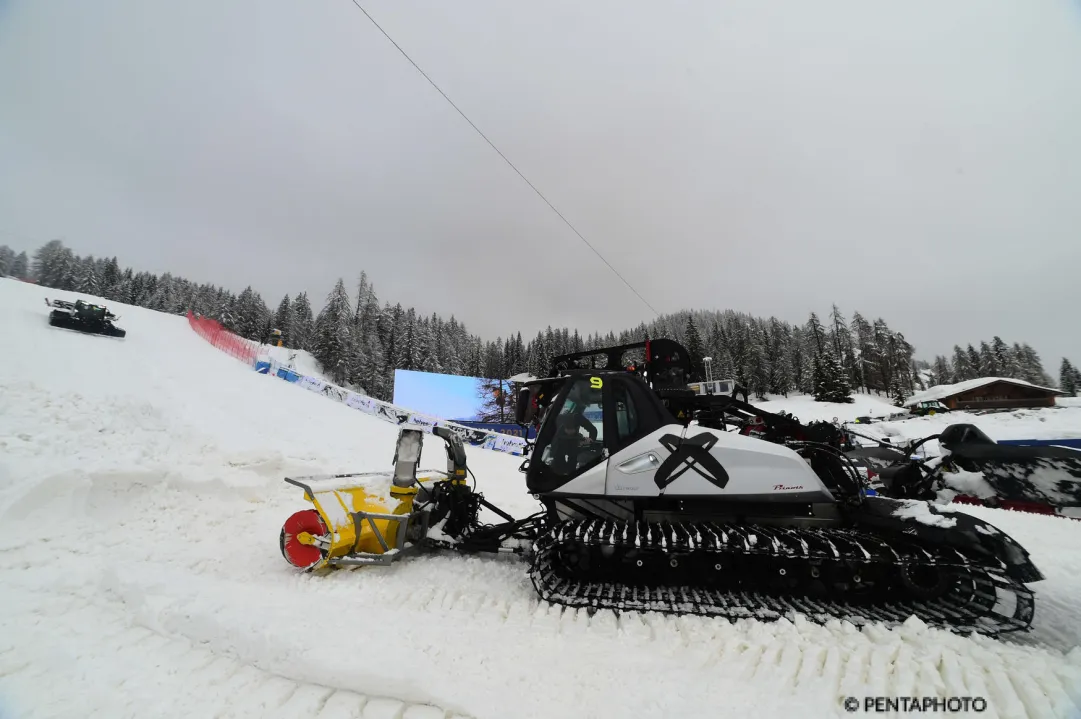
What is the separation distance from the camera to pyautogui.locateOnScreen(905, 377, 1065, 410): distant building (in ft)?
143

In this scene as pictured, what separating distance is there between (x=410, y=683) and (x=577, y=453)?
2560mm

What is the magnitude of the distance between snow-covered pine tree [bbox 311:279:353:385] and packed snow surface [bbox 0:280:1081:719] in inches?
1851

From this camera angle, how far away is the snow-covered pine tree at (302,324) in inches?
2554

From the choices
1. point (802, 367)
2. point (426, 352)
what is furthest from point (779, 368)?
point (426, 352)

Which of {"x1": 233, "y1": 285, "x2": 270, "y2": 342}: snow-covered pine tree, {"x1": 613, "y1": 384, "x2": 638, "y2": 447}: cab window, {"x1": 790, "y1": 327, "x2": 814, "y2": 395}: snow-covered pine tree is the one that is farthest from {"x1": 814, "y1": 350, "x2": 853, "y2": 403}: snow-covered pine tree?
{"x1": 233, "y1": 285, "x2": 270, "y2": 342}: snow-covered pine tree

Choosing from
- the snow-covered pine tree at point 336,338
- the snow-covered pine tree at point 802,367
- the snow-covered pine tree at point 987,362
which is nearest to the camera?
the snow-covered pine tree at point 336,338

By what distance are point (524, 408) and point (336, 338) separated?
175 feet

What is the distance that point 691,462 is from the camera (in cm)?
432

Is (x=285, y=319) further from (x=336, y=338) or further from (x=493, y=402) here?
(x=493, y=402)

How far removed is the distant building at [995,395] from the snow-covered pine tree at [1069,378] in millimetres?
13726

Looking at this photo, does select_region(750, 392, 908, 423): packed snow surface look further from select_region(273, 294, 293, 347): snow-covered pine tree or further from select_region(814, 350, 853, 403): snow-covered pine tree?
select_region(273, 294, 293, 347): snow-covered pine tree

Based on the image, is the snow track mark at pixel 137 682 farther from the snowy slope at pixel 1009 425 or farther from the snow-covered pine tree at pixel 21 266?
the snow-covered pine tree at pixel 21 266

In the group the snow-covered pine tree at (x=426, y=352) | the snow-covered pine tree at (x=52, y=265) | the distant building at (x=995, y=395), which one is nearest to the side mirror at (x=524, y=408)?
the snow-covered pine tree at (x=426, y=352)

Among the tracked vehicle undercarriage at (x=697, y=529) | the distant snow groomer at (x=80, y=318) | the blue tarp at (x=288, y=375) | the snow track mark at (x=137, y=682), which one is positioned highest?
the distant snow groomer at (x=80, y=318)
